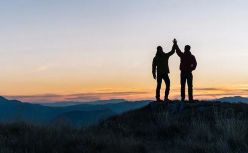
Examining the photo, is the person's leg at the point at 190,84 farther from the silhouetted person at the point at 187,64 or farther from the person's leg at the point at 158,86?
the person's leg at the point at 158,86

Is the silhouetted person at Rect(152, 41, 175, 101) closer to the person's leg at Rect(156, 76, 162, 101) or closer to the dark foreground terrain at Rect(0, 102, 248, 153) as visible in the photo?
the person's leg at Rect(156, 76, 162, 101)

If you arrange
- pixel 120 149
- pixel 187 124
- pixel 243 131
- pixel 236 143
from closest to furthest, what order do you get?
pixel 120 149
pixel 236 143
pixel 243 131
pixel 187 124

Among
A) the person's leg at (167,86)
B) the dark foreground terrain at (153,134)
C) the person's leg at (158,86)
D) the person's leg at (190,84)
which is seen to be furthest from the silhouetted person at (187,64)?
the dark foreground terrain at (153,134)

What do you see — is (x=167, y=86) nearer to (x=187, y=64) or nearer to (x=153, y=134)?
(x=187, y=64)

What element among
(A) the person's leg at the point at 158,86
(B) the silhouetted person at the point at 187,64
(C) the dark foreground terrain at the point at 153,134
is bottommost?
(C) the dark foreground terrain at the point at 153,134

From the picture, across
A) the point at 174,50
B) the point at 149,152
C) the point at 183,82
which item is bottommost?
the point at 149,152

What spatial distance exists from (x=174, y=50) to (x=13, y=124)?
8.04 metres

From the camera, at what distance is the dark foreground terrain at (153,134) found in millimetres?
12344

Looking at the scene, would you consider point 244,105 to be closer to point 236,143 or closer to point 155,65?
point 155,65

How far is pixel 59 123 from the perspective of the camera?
15.7m

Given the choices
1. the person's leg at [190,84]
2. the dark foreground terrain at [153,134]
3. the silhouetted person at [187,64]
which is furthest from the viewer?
the person's leg at [190,84]

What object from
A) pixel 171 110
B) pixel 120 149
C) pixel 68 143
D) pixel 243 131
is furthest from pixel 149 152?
pixel 171 110

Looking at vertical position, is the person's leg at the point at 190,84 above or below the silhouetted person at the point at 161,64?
below

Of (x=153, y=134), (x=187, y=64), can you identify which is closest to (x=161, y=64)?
(x=187, y=64)
